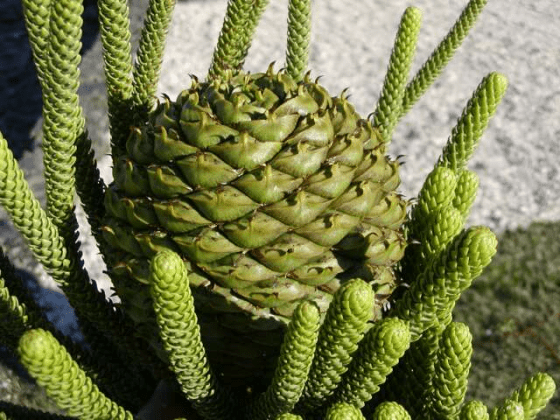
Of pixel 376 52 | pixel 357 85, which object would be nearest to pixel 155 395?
pixel 357 85

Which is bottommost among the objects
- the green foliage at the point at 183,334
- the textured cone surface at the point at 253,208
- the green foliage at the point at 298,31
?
the green foliage at the point at 183,334

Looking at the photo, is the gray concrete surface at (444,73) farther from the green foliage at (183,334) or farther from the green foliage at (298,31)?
the green foliage at (183,334)

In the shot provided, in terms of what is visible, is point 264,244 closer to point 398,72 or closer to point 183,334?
point 183,334

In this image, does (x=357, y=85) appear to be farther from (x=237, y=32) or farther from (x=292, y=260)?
(x=292, y=260)

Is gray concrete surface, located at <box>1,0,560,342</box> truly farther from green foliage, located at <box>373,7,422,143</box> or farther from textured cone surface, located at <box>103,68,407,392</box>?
textured cone surface, located at <box>103,68,407,392</box>

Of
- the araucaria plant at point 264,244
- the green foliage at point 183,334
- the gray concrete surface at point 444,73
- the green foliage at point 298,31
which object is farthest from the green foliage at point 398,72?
the gray concrete surface at point 444,73

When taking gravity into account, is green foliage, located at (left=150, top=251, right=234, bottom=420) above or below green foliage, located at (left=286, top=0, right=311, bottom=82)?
below

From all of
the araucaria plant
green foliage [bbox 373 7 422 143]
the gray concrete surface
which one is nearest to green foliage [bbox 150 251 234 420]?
the araucaria plant

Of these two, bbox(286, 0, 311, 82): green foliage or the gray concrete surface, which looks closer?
bbox(286, 0, 311, 82): green foliage
